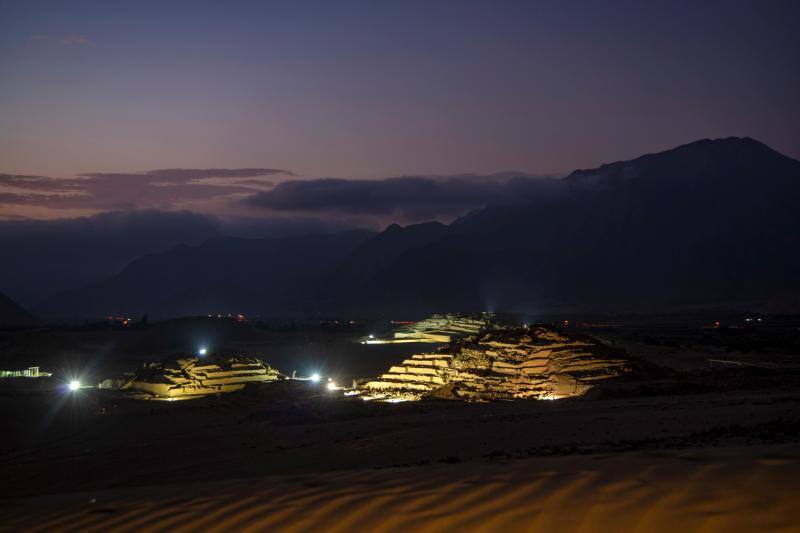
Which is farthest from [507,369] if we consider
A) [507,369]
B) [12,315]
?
[12,315]

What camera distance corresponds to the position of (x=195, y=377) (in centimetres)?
3073

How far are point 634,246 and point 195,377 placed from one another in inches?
4647

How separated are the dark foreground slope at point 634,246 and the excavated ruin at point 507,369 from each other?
87.6m

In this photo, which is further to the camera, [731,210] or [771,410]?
[731,210]

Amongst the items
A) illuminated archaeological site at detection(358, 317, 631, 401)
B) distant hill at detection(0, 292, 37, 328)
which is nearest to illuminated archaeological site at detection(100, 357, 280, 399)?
illuminated archaeological site at detection(358, 317, 631, 401)

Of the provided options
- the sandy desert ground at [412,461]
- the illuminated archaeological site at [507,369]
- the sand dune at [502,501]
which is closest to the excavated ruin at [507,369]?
the illuminated archaeological site at [507,369]

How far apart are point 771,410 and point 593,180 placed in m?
160

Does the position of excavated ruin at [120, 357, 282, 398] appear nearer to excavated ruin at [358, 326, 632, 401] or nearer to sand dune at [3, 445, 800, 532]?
excavated ruin at [358, 326, 632, 401]

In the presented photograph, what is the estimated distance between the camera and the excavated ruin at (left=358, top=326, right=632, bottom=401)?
79.5ft

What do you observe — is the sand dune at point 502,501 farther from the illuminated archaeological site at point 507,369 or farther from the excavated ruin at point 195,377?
the excavated ruin at point 195,377

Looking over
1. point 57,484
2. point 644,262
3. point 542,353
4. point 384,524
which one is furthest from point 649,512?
point 644,262

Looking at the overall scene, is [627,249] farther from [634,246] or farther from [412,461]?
[412,461]

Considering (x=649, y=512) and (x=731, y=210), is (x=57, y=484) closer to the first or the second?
(x=649, y=512)

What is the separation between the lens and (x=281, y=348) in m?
Answer: 61.0
